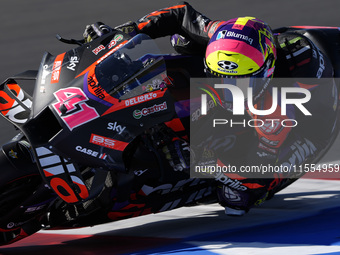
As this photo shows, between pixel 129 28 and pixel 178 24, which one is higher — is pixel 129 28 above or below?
above

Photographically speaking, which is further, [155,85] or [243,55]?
[243,55]

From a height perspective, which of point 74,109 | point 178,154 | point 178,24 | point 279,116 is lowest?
point 279,116

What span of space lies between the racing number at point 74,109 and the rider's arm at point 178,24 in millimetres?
1520

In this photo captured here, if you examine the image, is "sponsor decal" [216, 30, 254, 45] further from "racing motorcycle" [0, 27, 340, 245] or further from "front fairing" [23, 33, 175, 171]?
"front fairing" [23, 33, 175, 171]

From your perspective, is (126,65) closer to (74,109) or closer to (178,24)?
(74,109)

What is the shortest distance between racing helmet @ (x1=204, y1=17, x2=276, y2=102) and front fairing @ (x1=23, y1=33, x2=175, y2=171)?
0.46 metres

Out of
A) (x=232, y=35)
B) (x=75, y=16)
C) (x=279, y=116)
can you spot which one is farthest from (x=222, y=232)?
(x=75, y=16)

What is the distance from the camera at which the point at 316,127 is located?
4.36 m

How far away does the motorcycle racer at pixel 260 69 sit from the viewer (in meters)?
3.77

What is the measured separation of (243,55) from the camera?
3.72 meters

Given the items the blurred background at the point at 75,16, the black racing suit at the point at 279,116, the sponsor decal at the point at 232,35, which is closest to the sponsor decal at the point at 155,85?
the sponsor decal at the point at 232,35

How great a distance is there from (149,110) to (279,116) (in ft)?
3.25

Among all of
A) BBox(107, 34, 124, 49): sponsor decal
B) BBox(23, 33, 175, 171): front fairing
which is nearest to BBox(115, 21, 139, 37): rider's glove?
BBox(107, 34, 124, 49): sponsor decal

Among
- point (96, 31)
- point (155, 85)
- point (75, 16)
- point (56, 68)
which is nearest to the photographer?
point (155, 85)
